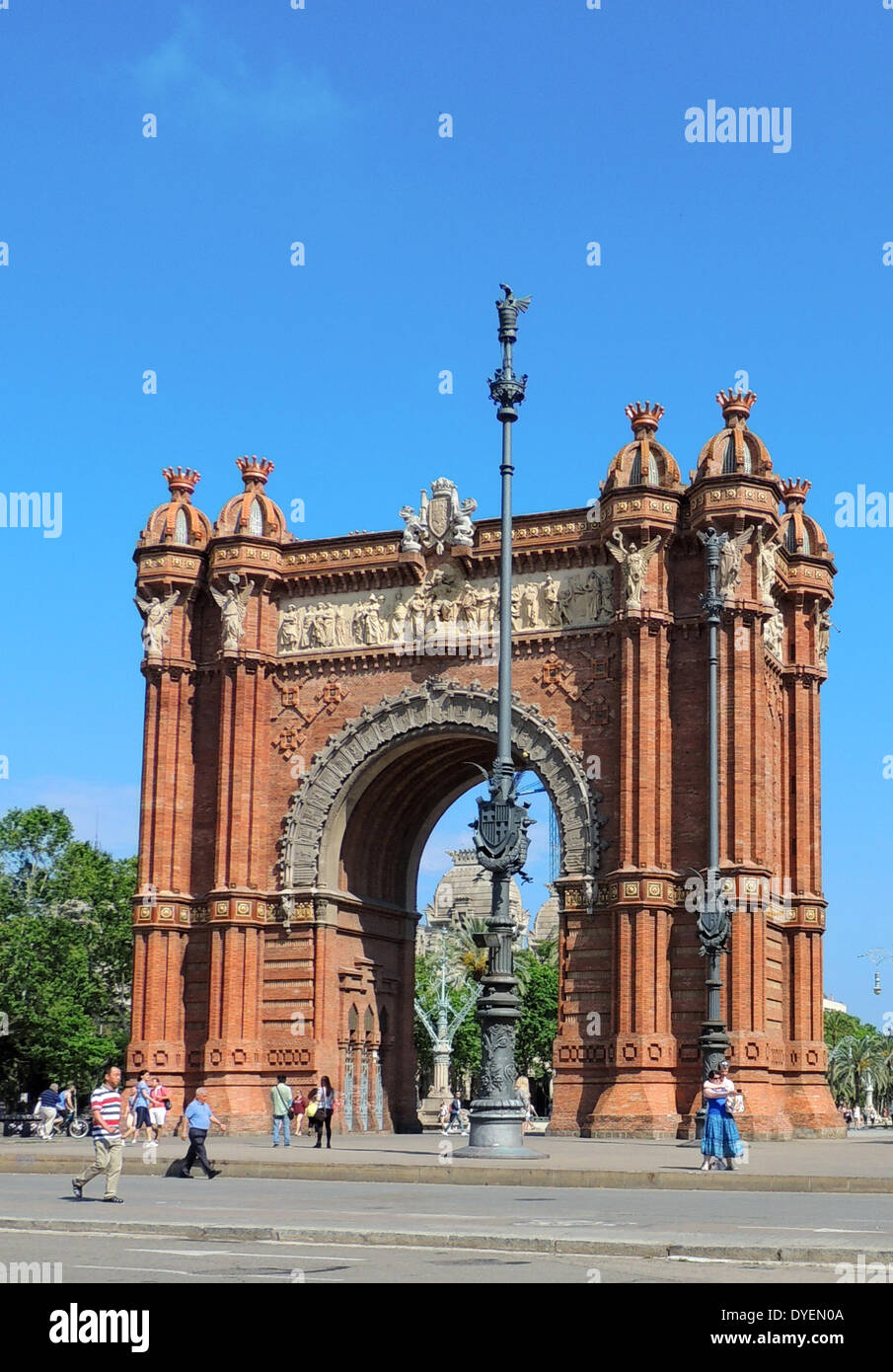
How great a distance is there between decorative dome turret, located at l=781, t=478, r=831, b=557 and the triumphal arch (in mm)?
101

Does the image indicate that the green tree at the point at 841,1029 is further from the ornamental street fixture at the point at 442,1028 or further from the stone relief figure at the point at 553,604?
the stone relief figure at the point at 553,604

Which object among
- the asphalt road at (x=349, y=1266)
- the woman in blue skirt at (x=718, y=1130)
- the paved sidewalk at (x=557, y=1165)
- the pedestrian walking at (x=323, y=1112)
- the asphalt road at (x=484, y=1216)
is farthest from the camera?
the pedestrian walking at (x=323, y=1112)

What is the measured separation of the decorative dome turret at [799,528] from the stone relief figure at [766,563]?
4482 millimetres

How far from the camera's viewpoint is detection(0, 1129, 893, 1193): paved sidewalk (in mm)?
23422

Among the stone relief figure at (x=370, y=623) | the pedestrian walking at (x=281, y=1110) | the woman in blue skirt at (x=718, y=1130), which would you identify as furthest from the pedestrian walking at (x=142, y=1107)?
the woman in blue skirt at (x=718, y=1130)

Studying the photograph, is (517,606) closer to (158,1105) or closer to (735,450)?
(735,450)

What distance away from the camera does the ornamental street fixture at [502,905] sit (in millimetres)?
27391

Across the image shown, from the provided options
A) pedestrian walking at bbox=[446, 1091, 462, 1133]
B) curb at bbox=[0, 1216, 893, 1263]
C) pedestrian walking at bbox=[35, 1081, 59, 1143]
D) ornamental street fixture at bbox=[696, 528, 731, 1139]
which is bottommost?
pedestrian walking at bbox=[446, 1091, 462, 1133]

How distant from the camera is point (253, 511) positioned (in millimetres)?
46531

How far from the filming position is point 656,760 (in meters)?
41.1

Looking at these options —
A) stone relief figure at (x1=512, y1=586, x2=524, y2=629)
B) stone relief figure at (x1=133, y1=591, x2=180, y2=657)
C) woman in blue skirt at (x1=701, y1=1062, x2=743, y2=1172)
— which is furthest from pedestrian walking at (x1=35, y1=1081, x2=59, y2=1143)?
woman in blue skirt at (x1=701, y1=1062, x2=743, y2=1172)

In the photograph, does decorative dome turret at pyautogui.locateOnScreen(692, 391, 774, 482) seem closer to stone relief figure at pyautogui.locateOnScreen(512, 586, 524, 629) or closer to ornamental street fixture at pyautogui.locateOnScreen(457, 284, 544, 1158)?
stone relief figure at pyautogui.locateOnScreen(512, 586, 524, 629)

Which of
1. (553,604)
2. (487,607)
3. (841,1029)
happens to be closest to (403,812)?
(487,607)
